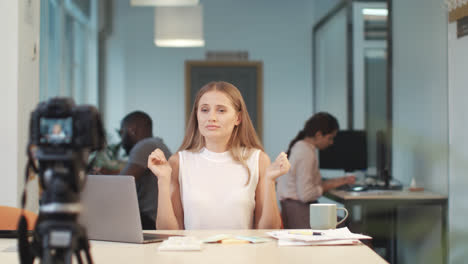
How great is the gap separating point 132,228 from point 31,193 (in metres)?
1.76


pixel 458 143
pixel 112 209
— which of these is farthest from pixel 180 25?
pixel 112 209

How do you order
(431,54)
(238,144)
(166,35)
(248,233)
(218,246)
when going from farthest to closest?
(166,35) < (431,54) < (238,144) < (248,233) < (218,246)

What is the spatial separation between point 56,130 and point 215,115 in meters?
1.43

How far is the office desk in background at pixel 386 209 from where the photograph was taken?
12.8 feet

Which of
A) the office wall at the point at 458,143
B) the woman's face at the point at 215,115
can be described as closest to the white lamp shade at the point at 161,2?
the office wall at the point at 458,143

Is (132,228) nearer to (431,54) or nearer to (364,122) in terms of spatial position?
(431,54)

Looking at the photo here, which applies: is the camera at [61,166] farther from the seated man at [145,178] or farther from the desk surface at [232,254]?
the seated man at [145,178]

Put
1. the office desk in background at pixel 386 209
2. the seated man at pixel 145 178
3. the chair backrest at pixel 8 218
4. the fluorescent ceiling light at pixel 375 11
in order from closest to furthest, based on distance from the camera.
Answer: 1. the chair backrest at pixel 8 218
2. the seated man at pixel 145 178
3. the office desk in background at pixel 386 209
4. the fluorescent ceiling light at pixel 375 11

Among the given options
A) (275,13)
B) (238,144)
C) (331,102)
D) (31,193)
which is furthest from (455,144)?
(275,13)

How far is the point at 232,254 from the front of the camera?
1.62 meters

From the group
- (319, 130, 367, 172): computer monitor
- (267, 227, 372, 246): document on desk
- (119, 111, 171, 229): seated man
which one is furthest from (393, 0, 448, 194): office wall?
(267, 227, 372, 246): document on desk

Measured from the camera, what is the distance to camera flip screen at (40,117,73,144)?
966 millimetres

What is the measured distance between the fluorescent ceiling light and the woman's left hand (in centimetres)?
338

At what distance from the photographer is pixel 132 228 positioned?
1774 mm
